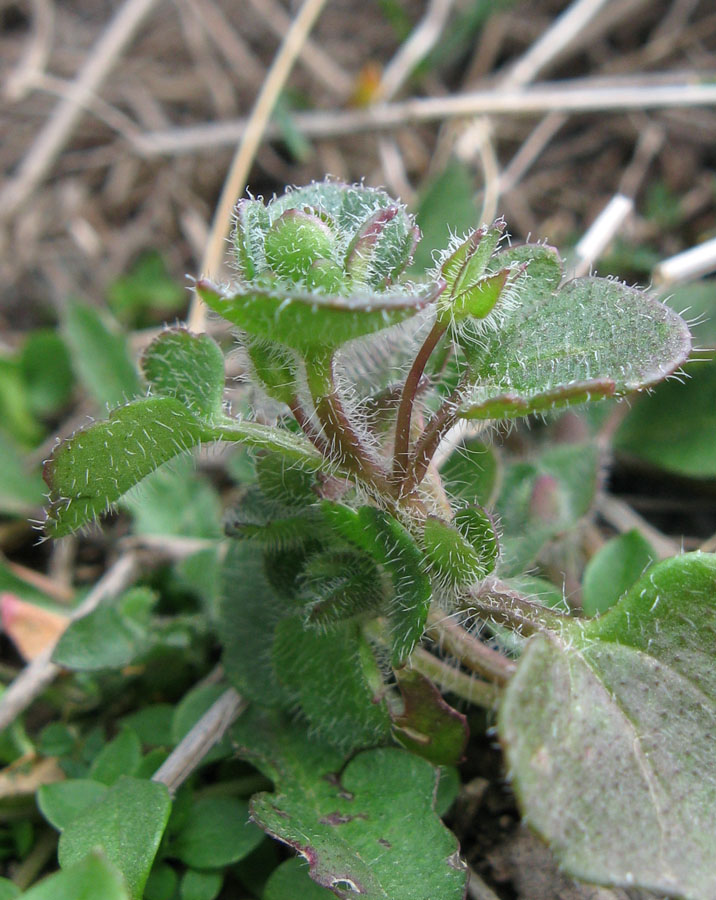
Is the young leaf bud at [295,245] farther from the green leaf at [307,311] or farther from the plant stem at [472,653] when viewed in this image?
the plant stem at [472,653]

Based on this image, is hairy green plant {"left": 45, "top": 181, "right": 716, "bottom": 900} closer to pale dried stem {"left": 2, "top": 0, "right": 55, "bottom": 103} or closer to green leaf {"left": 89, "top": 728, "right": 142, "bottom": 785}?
green leaf {"left": 89, "top": 728, "right": 142, "bottom": 785}

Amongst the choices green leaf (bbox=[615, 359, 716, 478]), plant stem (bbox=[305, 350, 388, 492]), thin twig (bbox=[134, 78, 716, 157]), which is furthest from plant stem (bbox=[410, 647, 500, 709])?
thin twig (bbox=[134, 78, 716, 157])

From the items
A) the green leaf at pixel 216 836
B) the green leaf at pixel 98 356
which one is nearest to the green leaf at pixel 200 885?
the green leaf at pixel 216 836

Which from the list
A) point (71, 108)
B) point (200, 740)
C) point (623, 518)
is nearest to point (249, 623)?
point (200, 740)

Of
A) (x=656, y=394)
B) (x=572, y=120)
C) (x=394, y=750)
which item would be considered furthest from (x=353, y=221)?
(x=572, y=120)

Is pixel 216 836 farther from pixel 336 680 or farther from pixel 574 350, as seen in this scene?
pixel 574 350

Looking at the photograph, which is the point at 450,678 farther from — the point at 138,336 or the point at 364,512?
the point at 138,336
